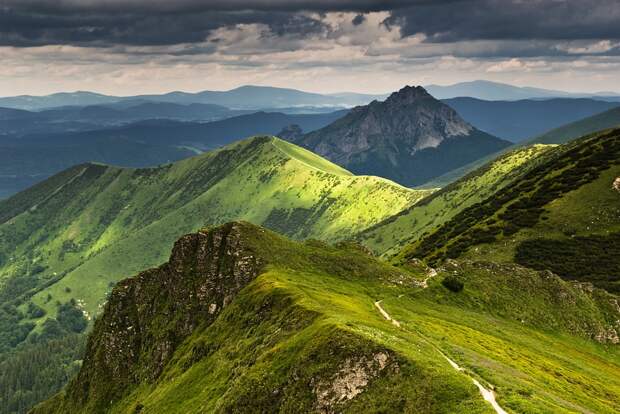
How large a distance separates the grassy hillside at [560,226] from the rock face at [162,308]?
69.5 m

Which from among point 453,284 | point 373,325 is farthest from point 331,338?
point 453,284

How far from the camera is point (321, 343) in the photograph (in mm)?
54844

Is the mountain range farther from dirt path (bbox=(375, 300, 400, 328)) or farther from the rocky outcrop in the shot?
dirt path (bbox=(375, 300, 400, 328))

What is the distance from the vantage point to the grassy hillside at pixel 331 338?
165 ft

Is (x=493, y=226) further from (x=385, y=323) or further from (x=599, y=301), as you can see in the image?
(x=385, y=323)

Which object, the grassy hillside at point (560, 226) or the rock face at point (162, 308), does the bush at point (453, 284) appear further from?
the grassy hillside at point (560, 226)

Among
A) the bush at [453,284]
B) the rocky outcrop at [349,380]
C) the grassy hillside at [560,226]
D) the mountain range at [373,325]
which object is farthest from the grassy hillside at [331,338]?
the grassy hillside at [560,226]

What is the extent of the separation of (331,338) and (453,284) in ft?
160

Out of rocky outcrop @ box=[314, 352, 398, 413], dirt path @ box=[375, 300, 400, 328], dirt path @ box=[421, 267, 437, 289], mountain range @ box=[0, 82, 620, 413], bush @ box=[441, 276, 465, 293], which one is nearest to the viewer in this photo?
rocky outcrop @ box=[314, 352, 398, 413]

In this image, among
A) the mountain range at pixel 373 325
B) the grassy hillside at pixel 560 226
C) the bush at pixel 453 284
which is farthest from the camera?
the grassy hillside at pixel 560 226

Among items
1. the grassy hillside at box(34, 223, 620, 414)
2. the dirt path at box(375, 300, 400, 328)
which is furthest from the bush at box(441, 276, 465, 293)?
the dirt path at box(375, 300, 400, 328)

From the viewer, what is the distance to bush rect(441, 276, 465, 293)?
316ft

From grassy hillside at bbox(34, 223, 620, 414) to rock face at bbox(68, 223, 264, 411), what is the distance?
30cm

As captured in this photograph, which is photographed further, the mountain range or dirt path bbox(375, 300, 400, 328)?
dirt path bbox(375, 300, 400, 328)
